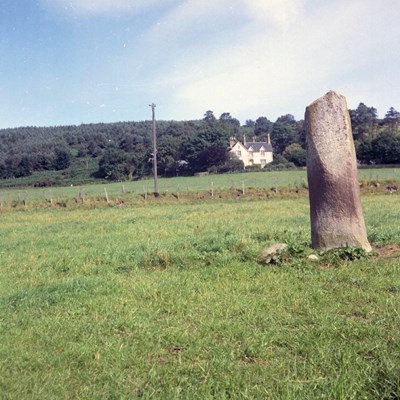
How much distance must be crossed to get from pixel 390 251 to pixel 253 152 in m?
90.9

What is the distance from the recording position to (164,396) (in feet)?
11.7

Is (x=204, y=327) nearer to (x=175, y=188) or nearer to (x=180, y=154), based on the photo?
(x=175, y=188)

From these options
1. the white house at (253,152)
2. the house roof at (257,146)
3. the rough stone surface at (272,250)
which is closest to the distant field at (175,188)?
the rough stone surface at (272,250)

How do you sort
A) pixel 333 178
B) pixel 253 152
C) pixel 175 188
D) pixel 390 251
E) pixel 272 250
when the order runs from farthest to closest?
pixel 253 152 → pixel 175 188 → pixel 333 178 → pixel 272 250 → pixel 390 251

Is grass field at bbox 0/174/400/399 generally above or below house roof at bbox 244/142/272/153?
below

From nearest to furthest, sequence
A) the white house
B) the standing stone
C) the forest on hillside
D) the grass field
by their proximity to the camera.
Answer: the grass field, the standing stone, the forest on hillside, the white house

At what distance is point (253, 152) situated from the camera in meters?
98.1

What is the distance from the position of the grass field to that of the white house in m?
87.4

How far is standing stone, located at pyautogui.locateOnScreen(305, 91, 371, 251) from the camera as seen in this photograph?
28.2 feet


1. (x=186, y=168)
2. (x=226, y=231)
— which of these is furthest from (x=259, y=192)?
(x=186, y=168)

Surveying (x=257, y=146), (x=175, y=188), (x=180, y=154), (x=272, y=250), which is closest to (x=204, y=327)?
(x=272, y=250)

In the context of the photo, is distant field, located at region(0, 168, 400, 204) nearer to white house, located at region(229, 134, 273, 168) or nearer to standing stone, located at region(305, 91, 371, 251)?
standing stone, located at region(305, 91, 371, 251)

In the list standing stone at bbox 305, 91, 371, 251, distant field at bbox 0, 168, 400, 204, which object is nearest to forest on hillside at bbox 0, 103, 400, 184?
distant field at bbox 0, 168, 400, 204

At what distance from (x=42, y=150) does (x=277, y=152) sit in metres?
54.0
